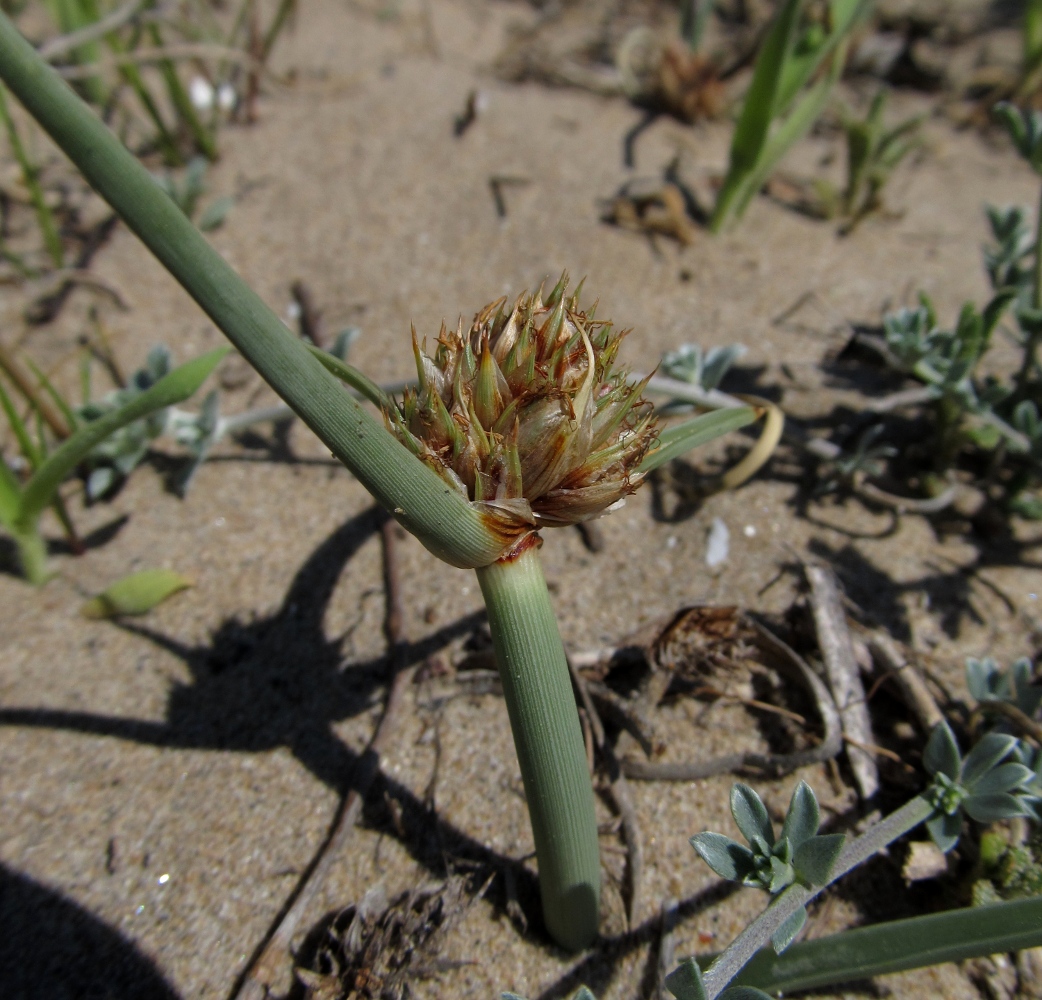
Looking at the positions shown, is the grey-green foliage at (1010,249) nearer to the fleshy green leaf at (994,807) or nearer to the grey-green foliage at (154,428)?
the fleshy green leaf at (994,807)

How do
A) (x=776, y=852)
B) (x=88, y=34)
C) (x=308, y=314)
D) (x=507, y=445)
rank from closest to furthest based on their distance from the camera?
(x=507, y=445)
(x=776, y=852)
(x=88, y=34)
(x=308, y=314)

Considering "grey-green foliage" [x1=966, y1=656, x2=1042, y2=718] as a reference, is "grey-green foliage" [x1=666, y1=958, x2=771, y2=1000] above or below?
above

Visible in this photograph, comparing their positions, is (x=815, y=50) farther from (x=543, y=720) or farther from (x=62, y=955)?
(x=62, y=955)

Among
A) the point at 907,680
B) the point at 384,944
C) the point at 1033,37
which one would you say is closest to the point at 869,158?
the point at 1033,37

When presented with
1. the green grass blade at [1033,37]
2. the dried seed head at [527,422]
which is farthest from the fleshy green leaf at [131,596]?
the green grass blade at [1033,37]

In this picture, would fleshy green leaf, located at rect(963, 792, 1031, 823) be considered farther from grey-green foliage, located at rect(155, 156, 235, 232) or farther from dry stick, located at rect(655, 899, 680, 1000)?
grey-green foliage, located at rect(155, 156, 235, 232)

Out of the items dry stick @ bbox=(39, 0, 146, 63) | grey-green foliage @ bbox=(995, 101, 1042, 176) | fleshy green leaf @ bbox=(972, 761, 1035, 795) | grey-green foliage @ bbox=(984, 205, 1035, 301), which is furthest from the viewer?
dry stick @ bbox=(39, 0, 146, 63)

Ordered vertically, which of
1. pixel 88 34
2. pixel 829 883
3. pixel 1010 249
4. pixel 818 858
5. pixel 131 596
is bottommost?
pixel 829 883

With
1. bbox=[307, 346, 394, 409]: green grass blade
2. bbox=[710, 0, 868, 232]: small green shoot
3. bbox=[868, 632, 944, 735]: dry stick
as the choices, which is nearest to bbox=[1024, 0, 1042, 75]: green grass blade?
bbox=[710, 0, 868, 232]: small green shoot
